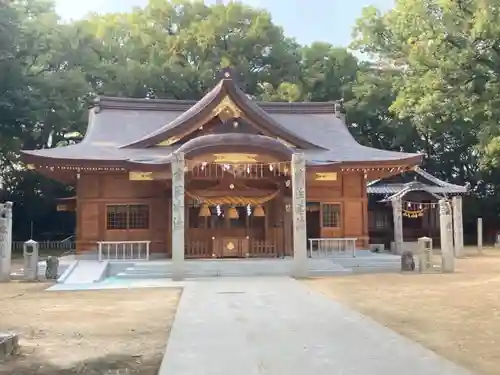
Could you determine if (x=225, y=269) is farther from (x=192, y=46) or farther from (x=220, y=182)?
(x=192, y=46)

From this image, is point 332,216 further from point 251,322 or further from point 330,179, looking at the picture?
point 251,322

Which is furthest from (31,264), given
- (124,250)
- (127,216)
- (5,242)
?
(127,216)

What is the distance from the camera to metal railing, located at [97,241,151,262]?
20.5 m

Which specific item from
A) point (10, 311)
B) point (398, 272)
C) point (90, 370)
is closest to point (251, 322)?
point (90, 370)

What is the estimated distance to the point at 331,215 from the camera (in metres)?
22.7

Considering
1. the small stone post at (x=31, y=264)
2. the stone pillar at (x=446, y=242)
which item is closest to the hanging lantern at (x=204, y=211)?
the small stone post at (x=31, y=264)

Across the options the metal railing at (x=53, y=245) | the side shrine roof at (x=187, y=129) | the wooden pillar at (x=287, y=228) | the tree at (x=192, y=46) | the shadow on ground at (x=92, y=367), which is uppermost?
the tree at (x=192, y=46)

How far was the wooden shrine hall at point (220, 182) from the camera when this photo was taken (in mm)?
20156

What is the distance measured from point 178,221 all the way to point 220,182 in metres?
5.03

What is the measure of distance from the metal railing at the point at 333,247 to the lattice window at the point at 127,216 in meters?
6.05

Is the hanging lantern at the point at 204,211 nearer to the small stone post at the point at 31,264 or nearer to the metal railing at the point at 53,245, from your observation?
the small stone post at the point at 31,264

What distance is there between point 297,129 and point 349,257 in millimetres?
7395

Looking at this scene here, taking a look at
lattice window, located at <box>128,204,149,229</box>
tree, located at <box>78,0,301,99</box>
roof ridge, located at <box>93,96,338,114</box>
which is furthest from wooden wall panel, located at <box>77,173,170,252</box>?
tree, located at <box>78,0,301,99</box>

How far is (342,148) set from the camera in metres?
24.3
